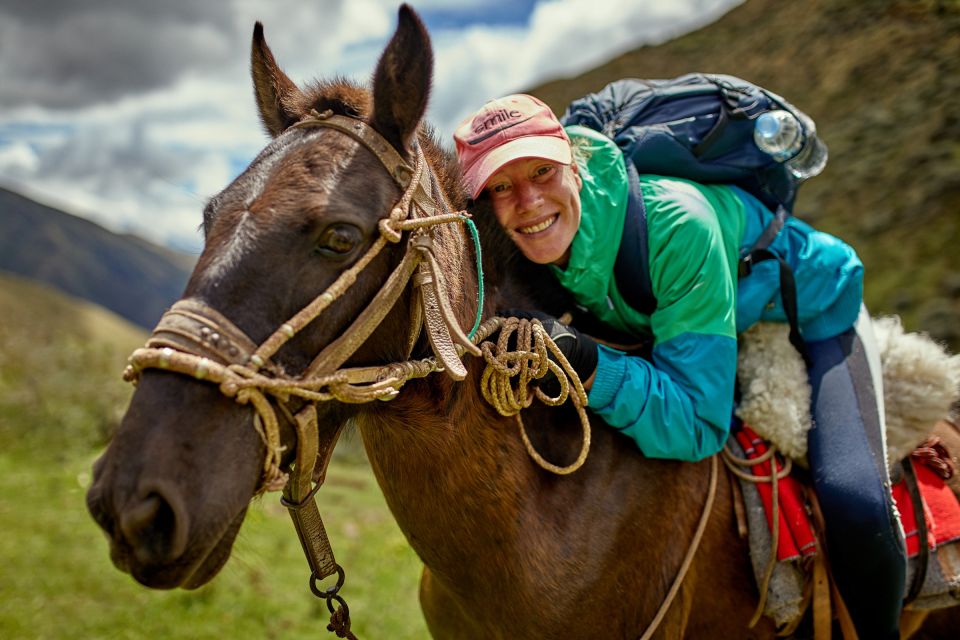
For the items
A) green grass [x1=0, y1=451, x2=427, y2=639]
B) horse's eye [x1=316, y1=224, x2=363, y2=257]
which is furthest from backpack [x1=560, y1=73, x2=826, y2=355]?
green grass [x1=0, y1=451, x2=427, y2=639]

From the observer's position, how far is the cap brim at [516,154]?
8.05ft

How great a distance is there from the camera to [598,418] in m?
2.73

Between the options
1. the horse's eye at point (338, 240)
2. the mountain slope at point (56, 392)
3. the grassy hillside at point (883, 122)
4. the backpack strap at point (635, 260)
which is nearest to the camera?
the horse's eye at point (338, 240)

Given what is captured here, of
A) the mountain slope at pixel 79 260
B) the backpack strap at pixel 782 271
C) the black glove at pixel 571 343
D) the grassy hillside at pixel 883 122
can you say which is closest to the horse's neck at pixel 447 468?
the black glove at pixel 571 343

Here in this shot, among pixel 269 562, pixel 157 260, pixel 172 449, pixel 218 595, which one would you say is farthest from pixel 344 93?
pixel 157 260

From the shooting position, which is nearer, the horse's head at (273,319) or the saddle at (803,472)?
the horse's head at (273,319)

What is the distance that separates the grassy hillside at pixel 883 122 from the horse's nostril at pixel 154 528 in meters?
13.6

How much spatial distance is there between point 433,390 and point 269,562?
6.28 meters

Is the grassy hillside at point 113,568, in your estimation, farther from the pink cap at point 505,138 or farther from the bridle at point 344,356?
the pink cap at point 505,138

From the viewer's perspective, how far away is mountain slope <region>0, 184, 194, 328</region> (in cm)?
11794

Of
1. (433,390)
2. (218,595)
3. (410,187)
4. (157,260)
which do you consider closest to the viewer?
(410,187)

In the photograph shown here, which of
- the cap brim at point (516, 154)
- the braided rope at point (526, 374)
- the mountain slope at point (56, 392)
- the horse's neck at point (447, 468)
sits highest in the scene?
the cap brim at point (516, 154)

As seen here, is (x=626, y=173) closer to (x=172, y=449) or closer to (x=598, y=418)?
(x=598, y=418)

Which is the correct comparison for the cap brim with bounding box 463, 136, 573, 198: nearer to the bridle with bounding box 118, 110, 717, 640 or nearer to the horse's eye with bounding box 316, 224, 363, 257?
the bridle with bounding box 118, 110, 717, 640
